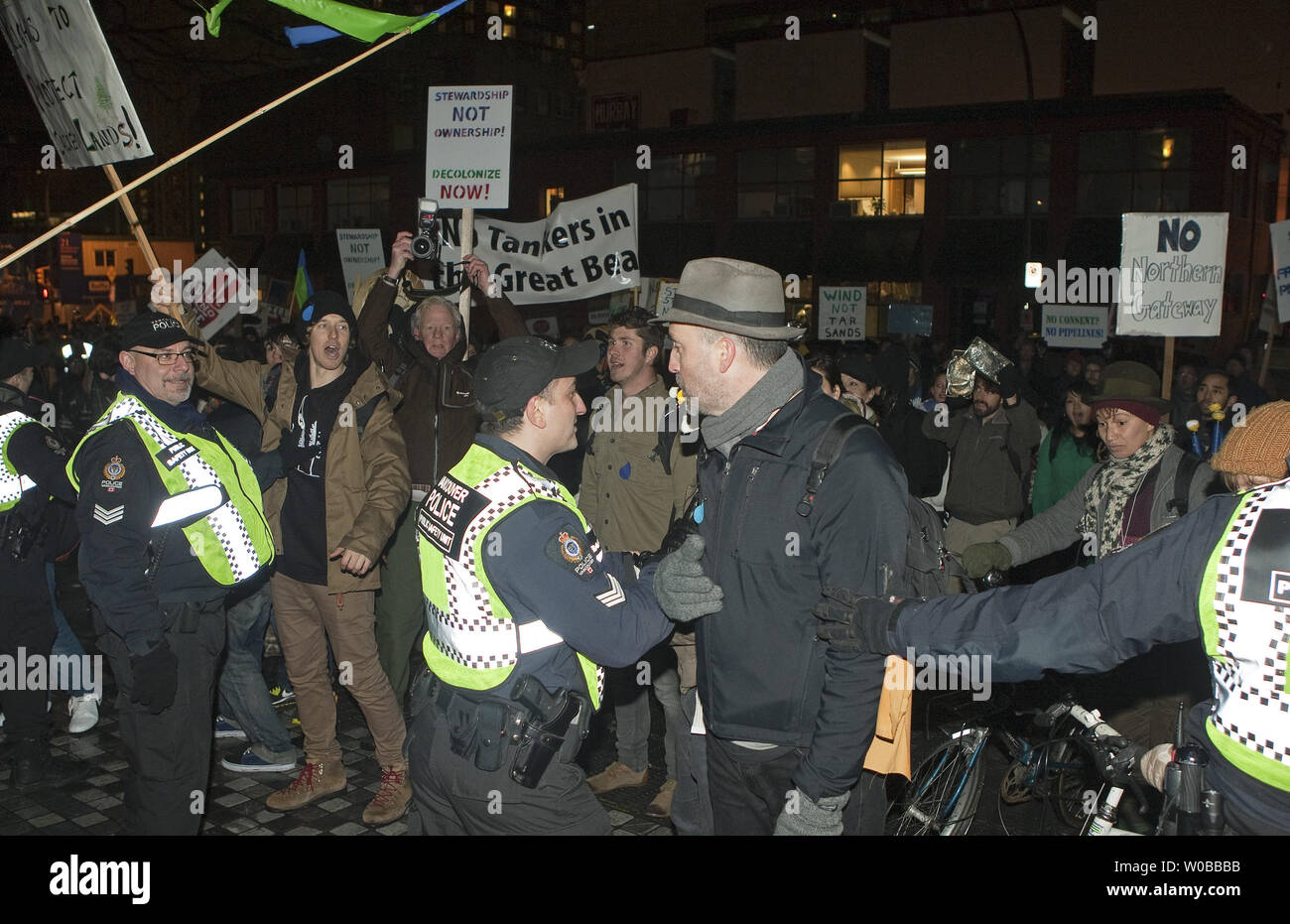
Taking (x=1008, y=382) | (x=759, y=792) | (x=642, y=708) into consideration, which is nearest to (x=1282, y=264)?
(x=1008, y=382)

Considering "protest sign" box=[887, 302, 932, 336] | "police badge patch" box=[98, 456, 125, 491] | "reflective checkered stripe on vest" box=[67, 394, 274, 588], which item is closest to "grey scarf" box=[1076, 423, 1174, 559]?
"reflective checkered stripe on vest" box=[67, 394, 274, 588]

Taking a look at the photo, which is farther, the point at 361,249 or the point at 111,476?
the point at 361,249

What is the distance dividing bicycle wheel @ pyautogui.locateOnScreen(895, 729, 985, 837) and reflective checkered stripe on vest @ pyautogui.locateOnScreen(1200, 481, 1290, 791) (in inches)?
102

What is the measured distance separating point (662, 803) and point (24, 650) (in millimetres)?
3456

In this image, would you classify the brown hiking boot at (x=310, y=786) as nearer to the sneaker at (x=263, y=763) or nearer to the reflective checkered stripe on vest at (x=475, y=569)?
the sneaker at (x=263, y=763)

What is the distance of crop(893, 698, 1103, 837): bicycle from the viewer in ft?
15.9

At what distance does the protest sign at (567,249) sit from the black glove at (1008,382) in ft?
10.7

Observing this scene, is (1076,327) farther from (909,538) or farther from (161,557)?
(161,557)

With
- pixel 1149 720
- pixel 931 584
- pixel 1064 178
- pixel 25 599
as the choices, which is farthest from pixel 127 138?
pixel 1064 178

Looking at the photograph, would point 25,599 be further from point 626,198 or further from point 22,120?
point 22,120

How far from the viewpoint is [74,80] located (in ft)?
20.1

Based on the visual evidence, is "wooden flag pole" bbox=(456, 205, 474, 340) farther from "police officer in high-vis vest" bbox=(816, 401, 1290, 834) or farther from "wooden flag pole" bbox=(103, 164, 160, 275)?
"police officer in high-vis vest" bbox=(816, 401, 1290, 834)

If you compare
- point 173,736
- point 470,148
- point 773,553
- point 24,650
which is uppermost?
point 470,148

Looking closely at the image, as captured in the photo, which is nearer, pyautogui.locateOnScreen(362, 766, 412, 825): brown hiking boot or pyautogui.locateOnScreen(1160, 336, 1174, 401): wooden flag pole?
pyautogui.locateOnScreen(362, 766, 412, 825): brown hiking boot
